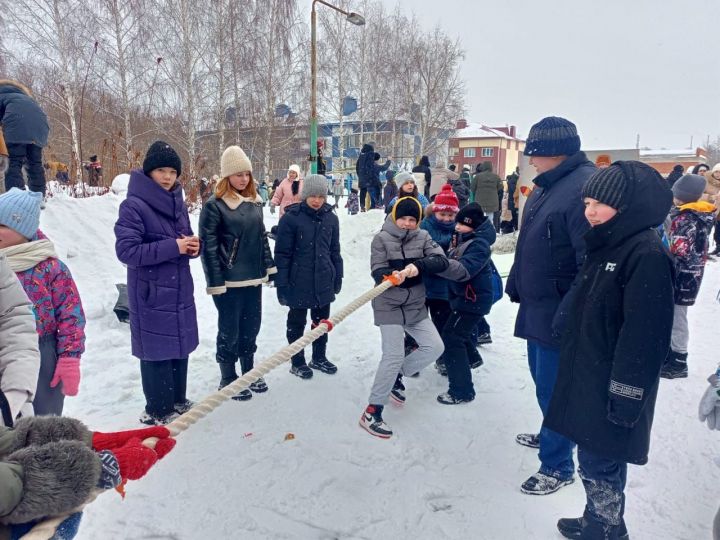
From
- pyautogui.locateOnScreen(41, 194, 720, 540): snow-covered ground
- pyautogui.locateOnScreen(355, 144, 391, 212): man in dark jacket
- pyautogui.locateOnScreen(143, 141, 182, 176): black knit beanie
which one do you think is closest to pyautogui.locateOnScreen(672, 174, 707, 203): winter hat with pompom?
pyautogui.locateOnScreen(41, 194, 720, 540): snow-covered ground

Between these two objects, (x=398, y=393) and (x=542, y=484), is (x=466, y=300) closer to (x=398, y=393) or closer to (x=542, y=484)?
(x=398, y=393)

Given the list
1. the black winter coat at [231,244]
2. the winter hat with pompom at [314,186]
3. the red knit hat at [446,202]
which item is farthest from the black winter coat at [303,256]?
the red knit hat at [446,202]

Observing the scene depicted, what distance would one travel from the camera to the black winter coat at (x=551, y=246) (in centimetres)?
260

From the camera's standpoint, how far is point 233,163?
379 centimetres

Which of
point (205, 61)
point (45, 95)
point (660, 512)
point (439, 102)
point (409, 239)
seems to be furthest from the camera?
point (439, 102)

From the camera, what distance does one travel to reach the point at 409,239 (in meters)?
3.72

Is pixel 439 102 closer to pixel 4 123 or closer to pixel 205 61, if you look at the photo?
pixel 205 61

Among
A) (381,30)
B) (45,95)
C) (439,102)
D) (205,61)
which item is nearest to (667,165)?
(439,102)

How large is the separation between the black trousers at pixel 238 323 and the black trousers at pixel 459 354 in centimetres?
172

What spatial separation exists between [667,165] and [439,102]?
39.2 metres

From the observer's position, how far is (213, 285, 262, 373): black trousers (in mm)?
3873

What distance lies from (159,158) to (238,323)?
4.93 ft

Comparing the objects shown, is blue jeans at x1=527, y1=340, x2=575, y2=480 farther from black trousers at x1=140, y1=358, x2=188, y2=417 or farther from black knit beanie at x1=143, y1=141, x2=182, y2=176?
black knit beanie at x1=143, y1=141, x2=182, y2=176

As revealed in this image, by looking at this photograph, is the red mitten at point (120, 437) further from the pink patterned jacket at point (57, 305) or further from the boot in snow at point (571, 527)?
the boot in snow at point (571, 527)
